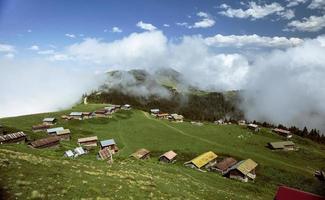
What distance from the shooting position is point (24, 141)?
10331 centimetres

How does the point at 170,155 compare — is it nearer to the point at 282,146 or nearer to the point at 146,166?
the point at 146,166

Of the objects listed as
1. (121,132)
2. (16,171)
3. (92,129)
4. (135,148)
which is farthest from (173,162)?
(16,171)

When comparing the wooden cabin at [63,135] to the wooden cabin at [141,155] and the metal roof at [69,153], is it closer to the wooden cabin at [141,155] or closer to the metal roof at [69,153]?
the metal roof at [69,153]

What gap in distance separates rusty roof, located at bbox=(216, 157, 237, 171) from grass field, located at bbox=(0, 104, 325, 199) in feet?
25.9

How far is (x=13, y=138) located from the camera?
9819 cm

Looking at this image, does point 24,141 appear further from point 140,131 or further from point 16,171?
point 16,171

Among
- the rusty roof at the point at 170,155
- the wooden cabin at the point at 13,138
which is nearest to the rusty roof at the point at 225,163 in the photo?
the rusty roof at the point at 170,155

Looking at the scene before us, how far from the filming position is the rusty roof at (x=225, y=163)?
9201 cm

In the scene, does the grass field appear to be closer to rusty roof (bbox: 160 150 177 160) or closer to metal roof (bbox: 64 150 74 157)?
metal roof (bbox: 64 150 74 157)

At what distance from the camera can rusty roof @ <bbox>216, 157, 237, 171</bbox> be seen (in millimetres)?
92006

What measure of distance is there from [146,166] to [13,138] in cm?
5095

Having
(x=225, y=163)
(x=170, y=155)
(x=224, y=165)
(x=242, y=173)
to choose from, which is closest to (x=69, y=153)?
(x=170, y=155)

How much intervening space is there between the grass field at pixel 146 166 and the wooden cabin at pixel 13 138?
666 centimetres

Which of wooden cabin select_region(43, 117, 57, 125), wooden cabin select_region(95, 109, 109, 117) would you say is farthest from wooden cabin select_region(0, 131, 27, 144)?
wooden cabin select_region(95, 109, 109, 117)
